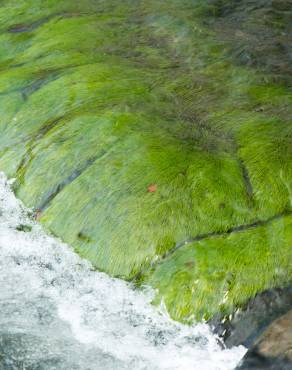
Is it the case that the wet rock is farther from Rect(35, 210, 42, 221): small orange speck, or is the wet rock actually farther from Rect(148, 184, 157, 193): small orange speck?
Rect(35, 210, 42, 221): small orange speck

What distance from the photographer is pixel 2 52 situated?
29.2ft

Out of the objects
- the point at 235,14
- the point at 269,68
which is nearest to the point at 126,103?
the point at 269,68

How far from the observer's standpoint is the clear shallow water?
499cm

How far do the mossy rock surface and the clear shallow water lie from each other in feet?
0.49

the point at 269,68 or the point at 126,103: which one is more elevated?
the point at 126,103

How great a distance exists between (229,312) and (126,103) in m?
2.71

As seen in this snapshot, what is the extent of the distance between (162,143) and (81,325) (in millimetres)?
1900

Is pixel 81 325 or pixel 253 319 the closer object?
pixel 253 319

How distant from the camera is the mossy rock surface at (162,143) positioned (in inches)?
216

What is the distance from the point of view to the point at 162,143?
6387 mm

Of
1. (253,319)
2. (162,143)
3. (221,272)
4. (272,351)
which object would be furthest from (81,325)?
(162,143)

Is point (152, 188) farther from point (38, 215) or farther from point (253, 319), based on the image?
point (253, 319)

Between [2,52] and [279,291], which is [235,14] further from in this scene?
[279,291]

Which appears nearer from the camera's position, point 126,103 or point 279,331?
point 279,331
